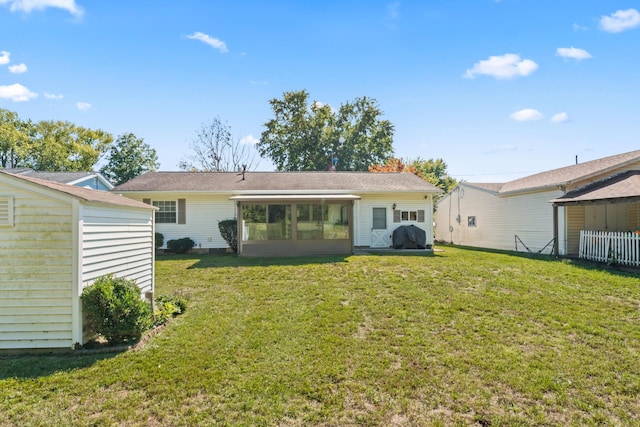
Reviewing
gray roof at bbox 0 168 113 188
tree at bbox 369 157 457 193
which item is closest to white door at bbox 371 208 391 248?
gray roof at bbox 0 168 113 188

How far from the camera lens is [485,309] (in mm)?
6039

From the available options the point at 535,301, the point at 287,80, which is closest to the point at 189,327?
the point at 535,301

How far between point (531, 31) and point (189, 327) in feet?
42.1

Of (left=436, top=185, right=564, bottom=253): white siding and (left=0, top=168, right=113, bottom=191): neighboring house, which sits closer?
(left=436, top=185, right=564, bottom=253): white siding

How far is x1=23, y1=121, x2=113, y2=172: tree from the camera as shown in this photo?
30.2 metres

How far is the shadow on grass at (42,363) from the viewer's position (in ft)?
12.8

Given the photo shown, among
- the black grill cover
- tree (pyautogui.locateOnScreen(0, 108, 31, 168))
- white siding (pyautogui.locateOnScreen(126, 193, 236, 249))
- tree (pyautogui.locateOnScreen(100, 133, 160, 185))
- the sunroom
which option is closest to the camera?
the sunroom

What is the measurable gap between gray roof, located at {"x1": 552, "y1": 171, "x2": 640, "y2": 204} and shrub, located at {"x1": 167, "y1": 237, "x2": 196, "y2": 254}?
1476 centimetres

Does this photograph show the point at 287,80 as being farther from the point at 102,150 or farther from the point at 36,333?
the point at 36,333

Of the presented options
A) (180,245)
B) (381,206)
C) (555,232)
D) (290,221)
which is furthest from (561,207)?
(180,245)

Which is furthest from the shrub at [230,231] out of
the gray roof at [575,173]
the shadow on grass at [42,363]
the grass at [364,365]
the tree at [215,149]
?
the tree at [215,149]

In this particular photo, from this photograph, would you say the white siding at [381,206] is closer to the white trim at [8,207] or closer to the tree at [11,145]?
the white trim at [8,207]

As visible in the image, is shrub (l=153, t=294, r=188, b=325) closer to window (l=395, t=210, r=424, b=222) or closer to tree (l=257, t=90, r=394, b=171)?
window (l=395, t=210, r=424, b=222)

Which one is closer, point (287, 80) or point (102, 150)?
point (287, 80)
